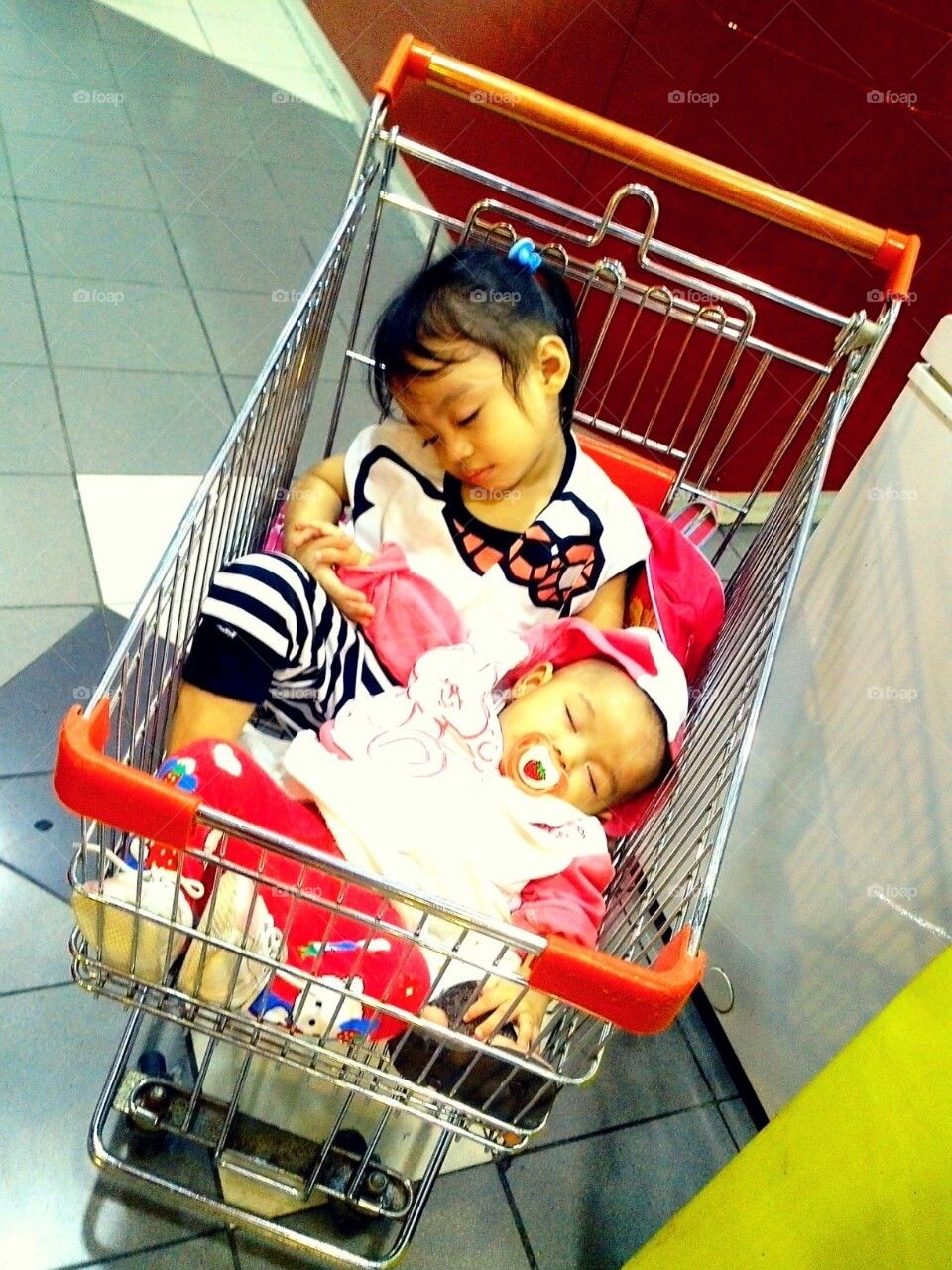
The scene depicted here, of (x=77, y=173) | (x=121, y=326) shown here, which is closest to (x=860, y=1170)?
(x=121, y=326)

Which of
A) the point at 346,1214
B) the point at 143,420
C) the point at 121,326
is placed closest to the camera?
the point at 346,1214

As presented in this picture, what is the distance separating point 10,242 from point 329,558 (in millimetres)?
1960

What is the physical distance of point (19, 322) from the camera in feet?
7.79

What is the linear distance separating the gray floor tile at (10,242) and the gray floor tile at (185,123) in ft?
2.53

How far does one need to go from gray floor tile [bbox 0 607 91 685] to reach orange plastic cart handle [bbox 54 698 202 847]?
1004 mm

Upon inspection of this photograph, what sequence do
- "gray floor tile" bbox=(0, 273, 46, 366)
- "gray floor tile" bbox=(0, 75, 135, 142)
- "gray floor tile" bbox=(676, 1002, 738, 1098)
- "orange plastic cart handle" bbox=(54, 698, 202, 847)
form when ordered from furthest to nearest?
"gray floor tile" bbox=(0, 75, 135, 142), "gray floor tile" bbox=(0, 273, 46, 366), "gray floor tile" bbox=(676, 1002, 738, 1098), "orange plastic cart handle" bbox=(54, 698, 202, 847)

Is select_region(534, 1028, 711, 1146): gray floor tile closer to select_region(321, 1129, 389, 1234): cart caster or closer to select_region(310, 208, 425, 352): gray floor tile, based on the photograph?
select_region(321, 1129, 389, 1234): cart caster

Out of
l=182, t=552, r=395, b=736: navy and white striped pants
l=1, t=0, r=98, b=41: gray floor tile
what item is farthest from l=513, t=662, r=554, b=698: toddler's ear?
l=1, t=0, r=98, b=41: gray floor tile

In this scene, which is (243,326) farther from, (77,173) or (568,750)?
(568,750)

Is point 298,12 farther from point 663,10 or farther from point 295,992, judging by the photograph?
point 295,992

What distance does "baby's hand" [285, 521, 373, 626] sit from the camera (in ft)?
4.16

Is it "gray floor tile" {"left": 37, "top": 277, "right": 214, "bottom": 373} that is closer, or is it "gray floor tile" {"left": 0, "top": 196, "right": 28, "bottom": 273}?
"gray floor tile" {"left": 37, "top": 277, "right": 214, "bottom": 373}

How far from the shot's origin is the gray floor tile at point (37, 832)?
1.38 meters

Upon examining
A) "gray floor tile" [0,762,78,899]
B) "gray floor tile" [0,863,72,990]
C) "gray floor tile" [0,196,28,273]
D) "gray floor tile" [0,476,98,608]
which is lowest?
"gray floor tile" [0,863,72,990]
